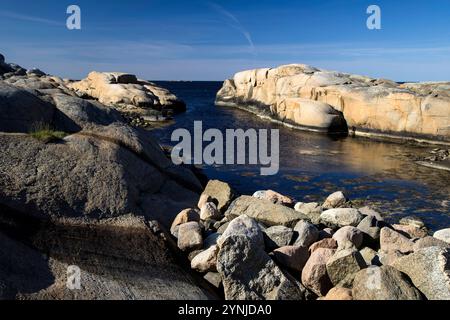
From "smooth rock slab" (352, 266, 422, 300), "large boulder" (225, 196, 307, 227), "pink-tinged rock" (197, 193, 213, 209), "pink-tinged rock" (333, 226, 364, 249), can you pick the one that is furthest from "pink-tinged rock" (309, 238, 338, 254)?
"pink-tinged rock" (197, 193, 213, 209)

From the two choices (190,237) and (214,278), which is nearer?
(214,278)

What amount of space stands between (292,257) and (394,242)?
2.73 meters

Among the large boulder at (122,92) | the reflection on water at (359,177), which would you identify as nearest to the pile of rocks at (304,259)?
the reflection on water at (359,177)

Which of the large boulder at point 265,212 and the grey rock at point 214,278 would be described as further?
the large boulder at point 265,212

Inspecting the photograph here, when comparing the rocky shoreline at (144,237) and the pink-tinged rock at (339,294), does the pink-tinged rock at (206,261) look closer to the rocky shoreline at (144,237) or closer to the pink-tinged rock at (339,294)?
the rocky shoreline at (144,237)

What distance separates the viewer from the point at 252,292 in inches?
307

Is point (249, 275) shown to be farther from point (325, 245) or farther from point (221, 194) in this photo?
point (221, 194)

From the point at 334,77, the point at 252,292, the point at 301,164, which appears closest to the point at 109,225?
the point at 252,292

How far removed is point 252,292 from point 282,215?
2.95 m

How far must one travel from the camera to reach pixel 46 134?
417 inches

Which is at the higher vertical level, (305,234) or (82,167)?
(82,167)

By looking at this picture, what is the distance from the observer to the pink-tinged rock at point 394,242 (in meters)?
9.48

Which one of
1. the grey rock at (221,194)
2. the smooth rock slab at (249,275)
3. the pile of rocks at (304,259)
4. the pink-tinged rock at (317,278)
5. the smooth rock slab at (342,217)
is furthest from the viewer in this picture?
the grey rock at (221,194)

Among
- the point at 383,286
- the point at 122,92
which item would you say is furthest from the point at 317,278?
the point at 122,92
